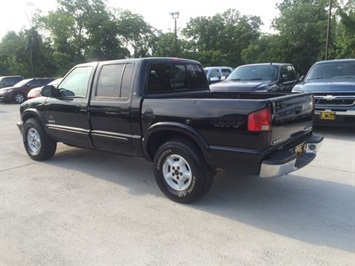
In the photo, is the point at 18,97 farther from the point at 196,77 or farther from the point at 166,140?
the point at 166,140

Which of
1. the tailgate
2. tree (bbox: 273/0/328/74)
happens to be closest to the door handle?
the tailgate

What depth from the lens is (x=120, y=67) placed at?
4.61m

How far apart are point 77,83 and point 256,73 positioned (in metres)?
6.47

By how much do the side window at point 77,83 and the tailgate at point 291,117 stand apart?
297 cm

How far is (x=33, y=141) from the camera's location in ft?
20.1

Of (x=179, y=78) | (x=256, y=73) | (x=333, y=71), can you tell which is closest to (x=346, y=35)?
(x=256, y=73)

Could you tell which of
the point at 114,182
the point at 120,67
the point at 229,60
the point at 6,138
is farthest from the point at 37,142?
the point at 229,60

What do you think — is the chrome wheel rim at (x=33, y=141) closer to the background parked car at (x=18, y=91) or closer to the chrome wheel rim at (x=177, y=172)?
the chrome wheel rim at (x=177, y=172)

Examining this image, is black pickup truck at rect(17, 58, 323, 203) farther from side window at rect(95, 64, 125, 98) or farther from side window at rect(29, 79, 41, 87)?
side window at rect(29, 79, 41, 87)

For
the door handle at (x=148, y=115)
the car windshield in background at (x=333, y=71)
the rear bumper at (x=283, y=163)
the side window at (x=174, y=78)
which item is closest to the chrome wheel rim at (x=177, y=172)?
the door handle at (x=148, y=115)

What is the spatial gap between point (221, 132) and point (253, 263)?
1366 millimetres

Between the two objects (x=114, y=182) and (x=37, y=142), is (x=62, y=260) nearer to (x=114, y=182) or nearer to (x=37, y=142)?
(x=114, y=182)

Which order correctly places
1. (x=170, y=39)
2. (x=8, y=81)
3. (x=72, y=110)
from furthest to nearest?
(x=170, y=39) < (x=8, y=81) < (x=72, y=110)

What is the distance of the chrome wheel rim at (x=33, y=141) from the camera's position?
19.6 feet
